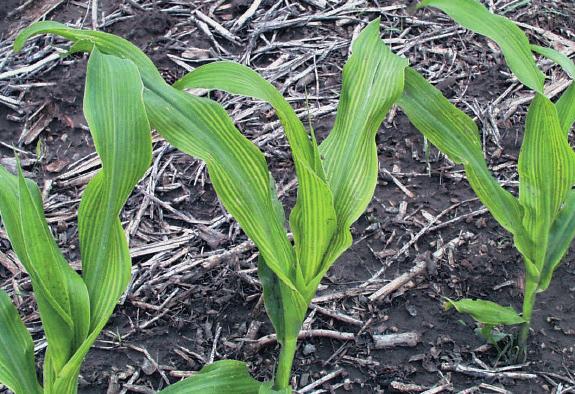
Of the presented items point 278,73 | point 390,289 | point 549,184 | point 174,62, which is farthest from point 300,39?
point 549,184

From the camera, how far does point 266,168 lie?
1.45 metres

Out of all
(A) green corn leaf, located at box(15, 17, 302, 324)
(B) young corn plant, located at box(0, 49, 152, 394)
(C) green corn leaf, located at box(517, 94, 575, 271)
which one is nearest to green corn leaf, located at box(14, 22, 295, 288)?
(A) green corn leaf, located at box(15, 17, 302, 324)

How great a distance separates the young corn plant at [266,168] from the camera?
1407mm

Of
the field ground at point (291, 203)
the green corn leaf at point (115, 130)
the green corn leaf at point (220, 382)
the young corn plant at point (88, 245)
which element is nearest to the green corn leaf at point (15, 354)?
the young corn plant at point (88, 245)

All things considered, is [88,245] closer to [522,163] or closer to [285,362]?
[285,362]

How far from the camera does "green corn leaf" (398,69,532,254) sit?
1646 millimetres

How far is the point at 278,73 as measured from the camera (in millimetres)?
2453

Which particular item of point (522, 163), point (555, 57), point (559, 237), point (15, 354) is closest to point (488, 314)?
point (559, 237)

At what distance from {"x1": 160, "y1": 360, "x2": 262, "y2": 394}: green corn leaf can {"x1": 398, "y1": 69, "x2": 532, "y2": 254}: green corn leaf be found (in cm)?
64

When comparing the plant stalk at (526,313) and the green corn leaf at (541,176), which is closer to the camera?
the green corn leaf at (541,176)

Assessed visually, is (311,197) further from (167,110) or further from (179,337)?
(179,337)

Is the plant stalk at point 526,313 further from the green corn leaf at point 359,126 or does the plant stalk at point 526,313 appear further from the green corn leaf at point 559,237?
the green corn leaf at point 359,126

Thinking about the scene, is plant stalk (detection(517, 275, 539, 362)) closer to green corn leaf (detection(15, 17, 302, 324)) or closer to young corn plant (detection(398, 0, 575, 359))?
young corn plant (detection(398, 0, 575, 359))

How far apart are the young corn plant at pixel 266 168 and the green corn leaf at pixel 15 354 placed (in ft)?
0.89
